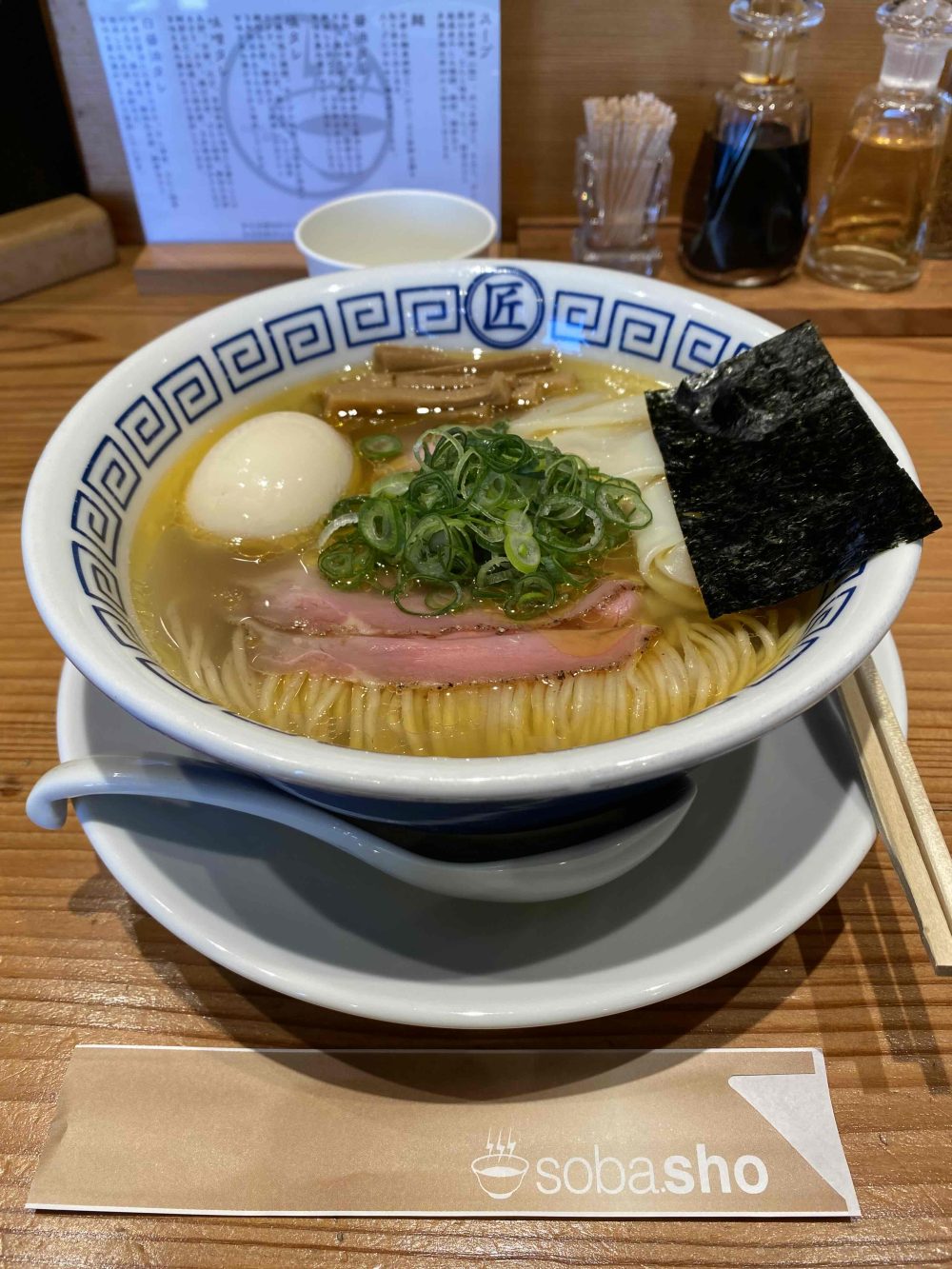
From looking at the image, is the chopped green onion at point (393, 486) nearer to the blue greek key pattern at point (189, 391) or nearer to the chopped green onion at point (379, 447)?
the chopped green onion at point (379, 447)

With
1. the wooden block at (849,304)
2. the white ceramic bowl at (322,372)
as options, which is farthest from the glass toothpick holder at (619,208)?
the white ceramic bowl at (322,372)

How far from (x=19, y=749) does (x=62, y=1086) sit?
56cm

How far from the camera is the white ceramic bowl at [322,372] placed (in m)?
0.75

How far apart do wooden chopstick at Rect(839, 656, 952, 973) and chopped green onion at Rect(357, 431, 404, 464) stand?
86cm

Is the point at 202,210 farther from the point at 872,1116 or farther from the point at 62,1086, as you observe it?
the point at 872,1116

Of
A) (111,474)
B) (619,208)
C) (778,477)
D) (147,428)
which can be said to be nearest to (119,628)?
(111,474)

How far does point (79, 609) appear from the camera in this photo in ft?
2.97

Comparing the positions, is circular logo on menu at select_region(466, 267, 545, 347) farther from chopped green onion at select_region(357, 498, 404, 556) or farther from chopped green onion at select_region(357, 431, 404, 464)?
chopped green onion at select_region(357, 498, 404, 556)

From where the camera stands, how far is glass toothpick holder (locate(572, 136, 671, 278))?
212 cm

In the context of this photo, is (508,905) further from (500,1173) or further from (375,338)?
(375,338)

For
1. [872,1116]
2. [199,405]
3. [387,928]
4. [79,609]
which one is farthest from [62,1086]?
[199,405]

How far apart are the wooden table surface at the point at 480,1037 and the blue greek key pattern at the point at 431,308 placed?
889 millimetres

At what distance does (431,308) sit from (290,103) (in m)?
1.00

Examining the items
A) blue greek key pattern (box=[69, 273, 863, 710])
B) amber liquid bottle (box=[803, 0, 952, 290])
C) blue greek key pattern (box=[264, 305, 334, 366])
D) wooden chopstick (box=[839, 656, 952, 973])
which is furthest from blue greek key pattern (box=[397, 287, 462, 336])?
amber liquid bottle (box=[803, 0, 952, 290])
